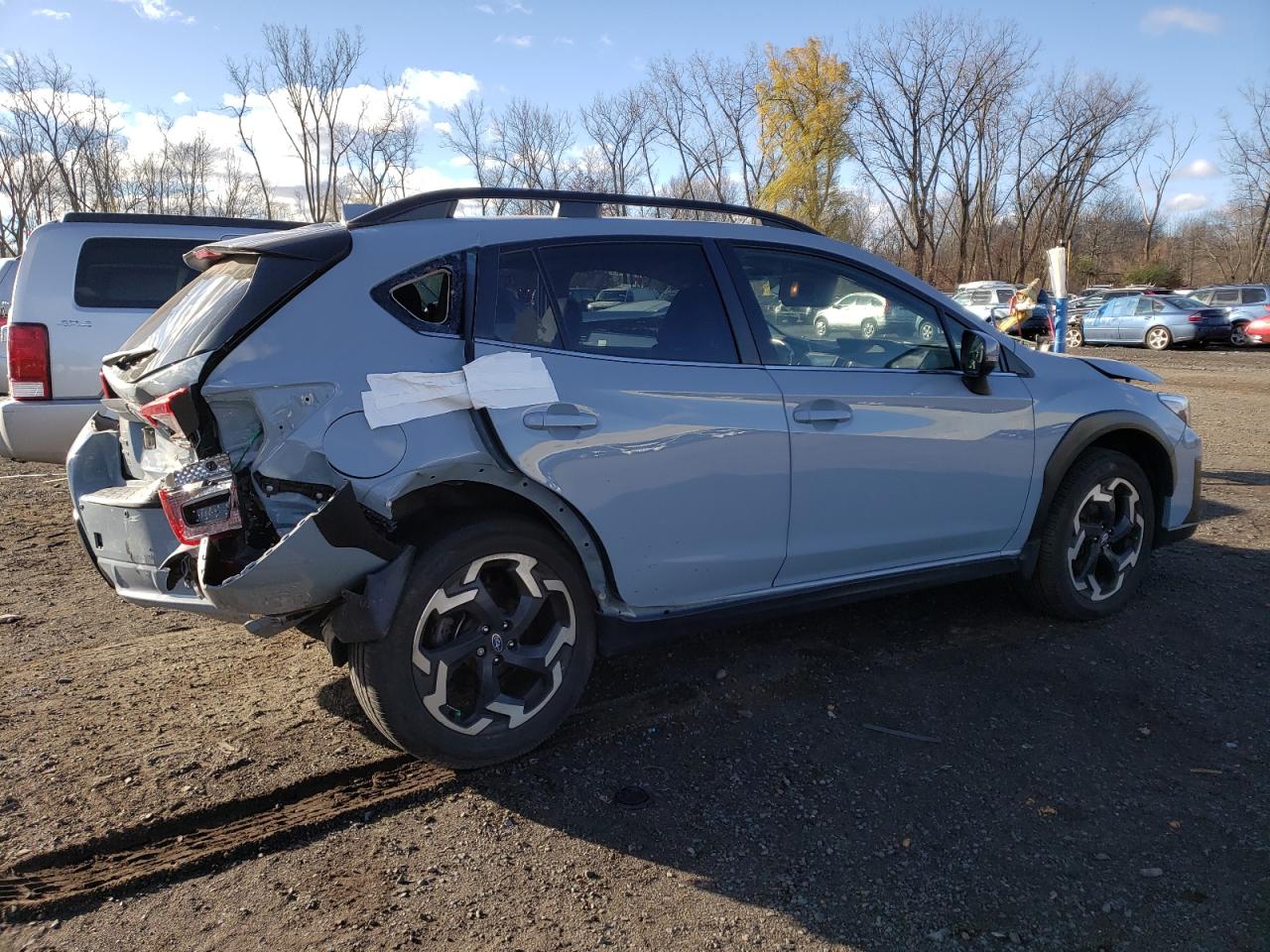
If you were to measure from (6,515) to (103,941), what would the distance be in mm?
5582

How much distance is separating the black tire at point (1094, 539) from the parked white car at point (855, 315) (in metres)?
1.24

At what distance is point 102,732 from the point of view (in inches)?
133

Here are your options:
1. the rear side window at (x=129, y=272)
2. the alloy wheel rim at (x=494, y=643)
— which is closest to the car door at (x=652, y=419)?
the alloy wheel rim at (x=494, y=643)

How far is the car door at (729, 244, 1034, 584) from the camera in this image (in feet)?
11.8

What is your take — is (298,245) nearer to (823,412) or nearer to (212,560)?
(212,560)

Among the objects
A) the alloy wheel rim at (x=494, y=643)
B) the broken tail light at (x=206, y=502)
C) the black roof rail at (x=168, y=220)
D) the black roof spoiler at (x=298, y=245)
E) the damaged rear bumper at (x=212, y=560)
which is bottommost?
the alloy wheel rim at (x=494, y=643)

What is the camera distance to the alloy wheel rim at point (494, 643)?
2.99 meters

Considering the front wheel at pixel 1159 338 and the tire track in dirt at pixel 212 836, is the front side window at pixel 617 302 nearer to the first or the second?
the tire track in dirt at pixel 212 836

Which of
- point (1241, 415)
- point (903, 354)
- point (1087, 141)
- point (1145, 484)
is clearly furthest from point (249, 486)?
point (1087, 141)

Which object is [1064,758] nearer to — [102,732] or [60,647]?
[102,732]

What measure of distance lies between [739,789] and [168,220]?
622 centimetres

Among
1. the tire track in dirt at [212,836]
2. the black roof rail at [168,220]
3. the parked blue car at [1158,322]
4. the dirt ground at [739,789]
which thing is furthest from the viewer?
the parked blue car at [1158,322]

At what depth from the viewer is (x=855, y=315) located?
3961 mm

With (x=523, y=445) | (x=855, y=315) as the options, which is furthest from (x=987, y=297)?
(x=523, y=445)
